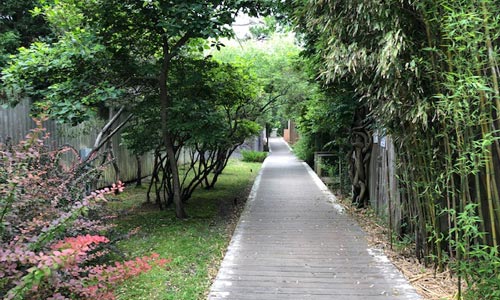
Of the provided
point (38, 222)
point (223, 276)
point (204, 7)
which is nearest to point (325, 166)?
point (204, 7)

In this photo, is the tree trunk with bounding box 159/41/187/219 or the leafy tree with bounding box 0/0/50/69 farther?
the leafy tree with bounding box 0/0/50/69

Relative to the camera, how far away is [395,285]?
4141 millimetres

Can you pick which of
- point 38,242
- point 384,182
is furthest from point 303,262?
point 38,242

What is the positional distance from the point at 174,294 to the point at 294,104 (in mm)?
14195

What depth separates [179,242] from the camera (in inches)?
233

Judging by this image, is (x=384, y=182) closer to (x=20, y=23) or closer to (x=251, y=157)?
(x=20, y=23)

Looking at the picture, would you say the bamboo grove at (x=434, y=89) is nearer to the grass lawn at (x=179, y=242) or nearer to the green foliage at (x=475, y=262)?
the green foliage at (x=475, y=262)

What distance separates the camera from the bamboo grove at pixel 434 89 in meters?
3.18

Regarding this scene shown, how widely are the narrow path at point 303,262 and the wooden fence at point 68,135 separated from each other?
2.96 metres

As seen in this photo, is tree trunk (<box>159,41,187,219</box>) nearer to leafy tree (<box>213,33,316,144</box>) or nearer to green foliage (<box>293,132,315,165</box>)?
leafy tree (<box>213,33,316,144</box>)

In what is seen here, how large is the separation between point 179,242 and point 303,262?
1958 millimetres

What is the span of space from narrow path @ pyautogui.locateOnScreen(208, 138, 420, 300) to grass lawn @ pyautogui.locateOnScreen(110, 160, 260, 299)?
25cm

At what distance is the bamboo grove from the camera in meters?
3.18

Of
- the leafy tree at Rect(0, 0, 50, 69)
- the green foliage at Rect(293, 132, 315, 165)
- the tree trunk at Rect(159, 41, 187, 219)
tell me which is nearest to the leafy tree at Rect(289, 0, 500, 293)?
the tree trunk at Rect(159, 41, 187, 219)
